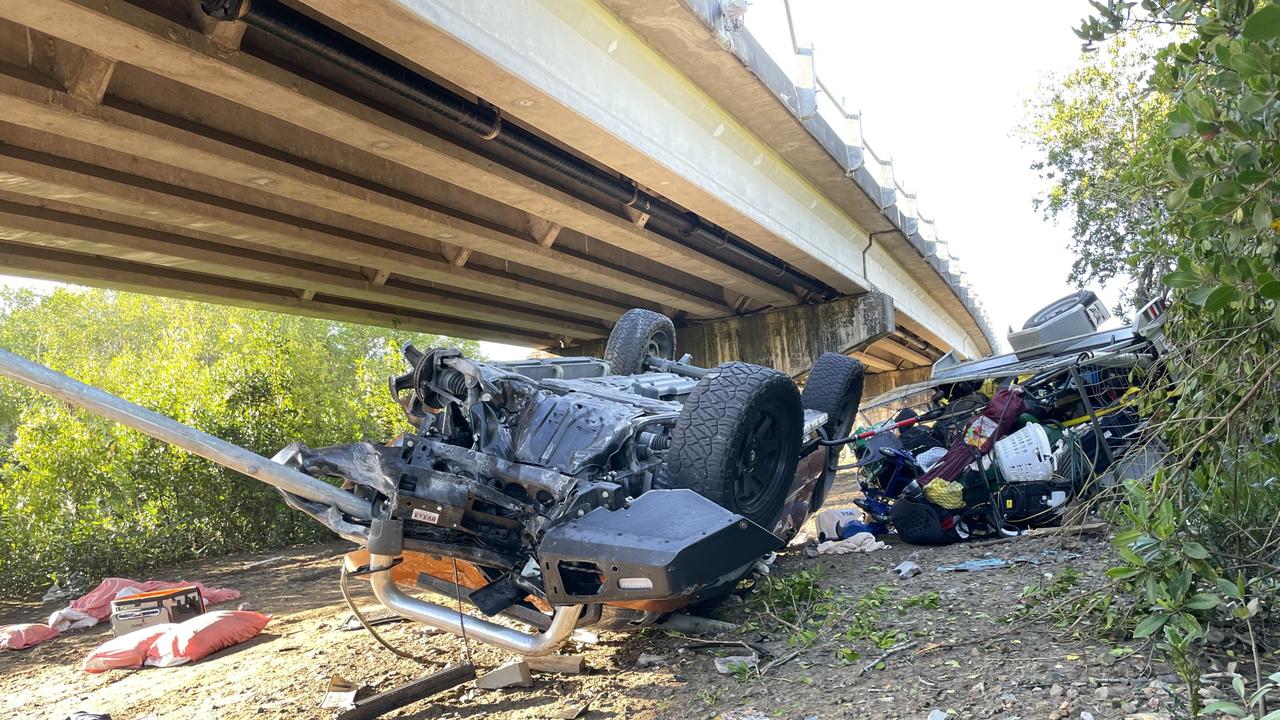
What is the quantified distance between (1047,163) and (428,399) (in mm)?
17038

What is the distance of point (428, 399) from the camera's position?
14.7 ft

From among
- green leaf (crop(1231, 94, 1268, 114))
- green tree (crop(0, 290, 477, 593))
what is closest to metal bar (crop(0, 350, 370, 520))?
green leaf (crop(1231, 94, 1268, 114))

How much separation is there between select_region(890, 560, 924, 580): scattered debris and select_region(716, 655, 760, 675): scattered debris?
5.90 feet

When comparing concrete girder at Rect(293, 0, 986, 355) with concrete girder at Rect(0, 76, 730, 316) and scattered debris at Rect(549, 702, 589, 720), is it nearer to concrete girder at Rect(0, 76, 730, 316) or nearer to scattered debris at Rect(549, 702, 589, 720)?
concrete girder at Rect(0, 76, 730, 316)

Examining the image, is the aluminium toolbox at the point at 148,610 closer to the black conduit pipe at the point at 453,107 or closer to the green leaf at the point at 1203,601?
the black conduit pipe at the point at 453,107

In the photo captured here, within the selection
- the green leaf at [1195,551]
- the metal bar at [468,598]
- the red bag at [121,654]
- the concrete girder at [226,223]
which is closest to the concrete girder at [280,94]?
the concrete girder at [226,223]

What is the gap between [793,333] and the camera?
15477mm

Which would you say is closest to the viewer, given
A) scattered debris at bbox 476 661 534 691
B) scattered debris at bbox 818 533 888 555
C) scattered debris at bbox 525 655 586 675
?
scattered debris at bbox 476 661 534 691

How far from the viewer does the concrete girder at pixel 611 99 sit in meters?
5.45

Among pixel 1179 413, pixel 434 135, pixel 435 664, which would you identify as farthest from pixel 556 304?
pixel 1179 413

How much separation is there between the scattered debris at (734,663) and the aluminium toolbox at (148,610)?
472 cm

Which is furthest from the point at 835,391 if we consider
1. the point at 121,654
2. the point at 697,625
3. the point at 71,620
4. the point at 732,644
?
the point at 71,620

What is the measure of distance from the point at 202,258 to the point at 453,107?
15.8 feet

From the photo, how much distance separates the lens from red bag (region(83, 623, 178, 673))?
5680 millimetres
